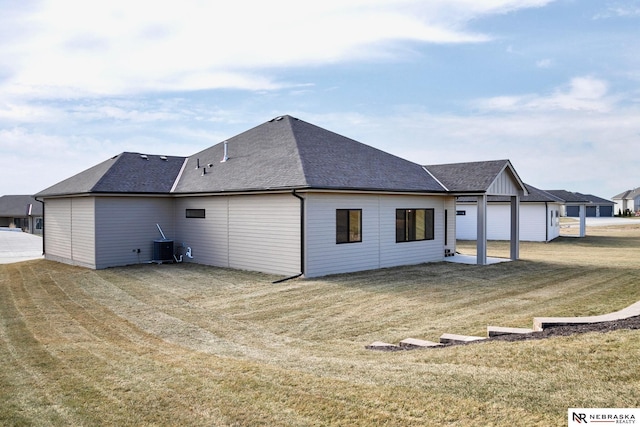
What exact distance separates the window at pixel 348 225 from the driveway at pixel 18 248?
14853 mm

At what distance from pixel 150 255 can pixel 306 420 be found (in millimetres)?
15936

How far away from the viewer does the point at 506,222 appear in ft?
104

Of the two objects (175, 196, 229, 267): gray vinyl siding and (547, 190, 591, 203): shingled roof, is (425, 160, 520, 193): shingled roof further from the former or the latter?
(547, 190, 591, 203): shingled roof

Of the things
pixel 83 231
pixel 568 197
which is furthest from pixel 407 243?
pixel 568 197

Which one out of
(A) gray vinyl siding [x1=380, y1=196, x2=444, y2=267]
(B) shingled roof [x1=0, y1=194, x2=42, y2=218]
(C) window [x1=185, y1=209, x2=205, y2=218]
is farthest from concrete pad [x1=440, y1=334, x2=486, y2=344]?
(B) shingled roof [x1=0, y1=194, x2=42, y2=218]

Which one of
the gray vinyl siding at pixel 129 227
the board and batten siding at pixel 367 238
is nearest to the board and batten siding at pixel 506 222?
the board and batten siding at pixel 367 238

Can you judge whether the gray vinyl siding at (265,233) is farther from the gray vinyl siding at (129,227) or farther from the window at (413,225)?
the window at (413,225)

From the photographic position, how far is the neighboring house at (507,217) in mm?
31281

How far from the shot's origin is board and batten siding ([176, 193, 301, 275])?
1491 centimetres

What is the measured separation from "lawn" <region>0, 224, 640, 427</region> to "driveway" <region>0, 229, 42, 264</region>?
8.63 metres

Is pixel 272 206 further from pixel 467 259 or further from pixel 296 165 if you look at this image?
pixel 467 259

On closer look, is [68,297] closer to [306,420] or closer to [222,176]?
[222,176]

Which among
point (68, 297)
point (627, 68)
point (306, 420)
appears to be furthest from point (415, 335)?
point (627, 68)

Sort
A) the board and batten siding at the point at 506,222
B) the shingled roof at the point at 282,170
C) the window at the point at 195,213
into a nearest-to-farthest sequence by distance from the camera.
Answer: the shingled roof at the point at 282,170 < the window at the point at 195,213 < the board and batten siding at the point at 506,222
